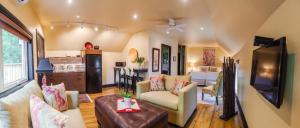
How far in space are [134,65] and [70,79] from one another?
2.39 metres

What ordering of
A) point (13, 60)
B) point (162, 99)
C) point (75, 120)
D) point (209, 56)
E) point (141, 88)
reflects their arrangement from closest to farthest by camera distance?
point (75, 120) < point (13, 60) < point (162, 99) < point (141, 88) < point (209, 56)

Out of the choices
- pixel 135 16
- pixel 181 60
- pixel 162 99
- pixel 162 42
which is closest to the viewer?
pixel 162 99

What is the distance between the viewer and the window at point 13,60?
2.23 metres

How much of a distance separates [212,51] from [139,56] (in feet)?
18.7

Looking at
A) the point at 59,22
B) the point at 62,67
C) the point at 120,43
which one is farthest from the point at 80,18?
the point at 120,43

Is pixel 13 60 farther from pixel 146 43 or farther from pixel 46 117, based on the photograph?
pixel 146 43

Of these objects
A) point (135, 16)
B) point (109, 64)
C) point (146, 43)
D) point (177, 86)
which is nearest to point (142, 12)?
point (135, 16)

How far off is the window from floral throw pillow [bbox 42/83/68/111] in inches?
18.8

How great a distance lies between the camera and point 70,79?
5.55 m

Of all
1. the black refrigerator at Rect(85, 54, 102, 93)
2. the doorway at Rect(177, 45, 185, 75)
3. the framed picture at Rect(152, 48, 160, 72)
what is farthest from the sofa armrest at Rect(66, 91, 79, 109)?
the doorway at Rect(177, 45, 185, 75)

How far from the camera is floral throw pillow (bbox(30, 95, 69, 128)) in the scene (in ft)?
3.97

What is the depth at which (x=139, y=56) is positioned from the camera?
6500mm

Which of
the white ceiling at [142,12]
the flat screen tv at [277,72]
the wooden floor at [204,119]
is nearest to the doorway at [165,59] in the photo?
the white ceiling at [142,12]

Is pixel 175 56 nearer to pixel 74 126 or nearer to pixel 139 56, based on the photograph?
pixel 139 56
